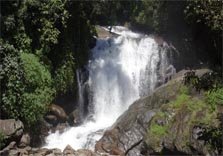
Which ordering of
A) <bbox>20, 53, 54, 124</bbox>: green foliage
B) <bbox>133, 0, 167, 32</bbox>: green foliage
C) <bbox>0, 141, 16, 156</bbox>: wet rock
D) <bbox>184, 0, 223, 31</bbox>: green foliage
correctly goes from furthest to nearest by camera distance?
<bbox>133, 0, 167, 32</bbox>: green foliage → <bbox>184, 0, 223, 31</bbox>: green foliage → <bbox>20, 53, 54, 124</bbox>: green foliage → <bbox>0, 141, 16, 156</bbox>: wet rock

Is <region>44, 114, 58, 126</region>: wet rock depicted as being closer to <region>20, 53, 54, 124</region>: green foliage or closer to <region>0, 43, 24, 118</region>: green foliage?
<region>20, 53, 54, 124</region>: green foliage

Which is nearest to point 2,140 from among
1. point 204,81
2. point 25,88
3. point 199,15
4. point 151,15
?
point 25,88

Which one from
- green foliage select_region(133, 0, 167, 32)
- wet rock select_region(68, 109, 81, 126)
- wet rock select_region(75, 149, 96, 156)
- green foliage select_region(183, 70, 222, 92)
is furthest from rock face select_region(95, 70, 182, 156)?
green foliage select_region(133, 0, 167, 32)

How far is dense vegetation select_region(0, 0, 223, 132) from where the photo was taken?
62.3ft

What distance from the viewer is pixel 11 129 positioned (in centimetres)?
1786

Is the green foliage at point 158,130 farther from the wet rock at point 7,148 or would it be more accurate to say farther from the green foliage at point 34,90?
the wet rock at point 7,148

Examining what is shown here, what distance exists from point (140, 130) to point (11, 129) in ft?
16.9

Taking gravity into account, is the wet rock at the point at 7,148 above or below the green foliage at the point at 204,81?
below

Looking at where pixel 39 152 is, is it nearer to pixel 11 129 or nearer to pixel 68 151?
pixel 68 151

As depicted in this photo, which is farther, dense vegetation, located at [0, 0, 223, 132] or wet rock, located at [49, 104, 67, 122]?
wet rock, located at [49, 104, 67, 122]

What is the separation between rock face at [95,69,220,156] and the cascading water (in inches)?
125

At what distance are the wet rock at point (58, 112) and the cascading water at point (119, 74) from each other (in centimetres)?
74

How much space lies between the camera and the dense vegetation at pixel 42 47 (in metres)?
19.0

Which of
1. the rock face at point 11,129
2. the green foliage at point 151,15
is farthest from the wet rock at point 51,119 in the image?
the green foliage at point 151,15
